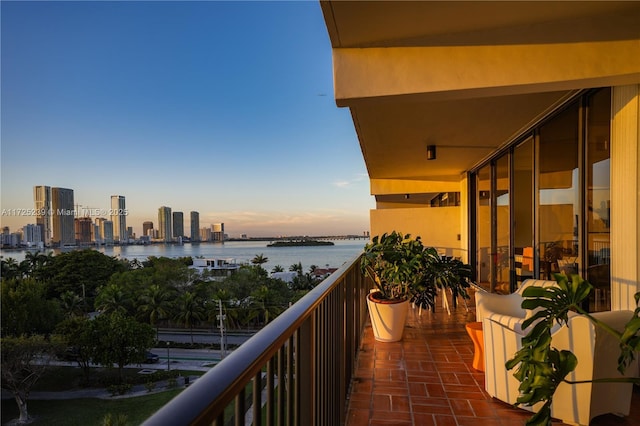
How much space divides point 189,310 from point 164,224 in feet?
→ 36.9

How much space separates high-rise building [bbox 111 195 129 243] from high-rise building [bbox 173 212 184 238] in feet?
12.1

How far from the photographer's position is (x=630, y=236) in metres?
2.55

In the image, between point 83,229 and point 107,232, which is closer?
point 83,229

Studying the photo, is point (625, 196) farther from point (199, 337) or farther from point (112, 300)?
point (112, 300)

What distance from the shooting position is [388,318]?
12.3 ft

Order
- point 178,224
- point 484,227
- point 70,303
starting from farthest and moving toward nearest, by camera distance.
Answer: point 70,303
point 178,224
point 484,227

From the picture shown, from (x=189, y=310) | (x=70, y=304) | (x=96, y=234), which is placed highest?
(x=96, y=234)

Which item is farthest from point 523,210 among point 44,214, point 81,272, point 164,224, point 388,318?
point 81,272

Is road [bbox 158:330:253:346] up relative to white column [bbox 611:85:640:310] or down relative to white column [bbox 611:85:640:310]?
down

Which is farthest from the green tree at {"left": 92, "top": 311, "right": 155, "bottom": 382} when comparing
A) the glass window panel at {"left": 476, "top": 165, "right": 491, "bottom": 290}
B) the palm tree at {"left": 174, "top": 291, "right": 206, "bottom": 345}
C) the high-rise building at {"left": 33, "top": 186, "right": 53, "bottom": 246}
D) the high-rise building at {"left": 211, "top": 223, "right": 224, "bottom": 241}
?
the glass window panel at {"left": 476, "top": 165, "right": 491, "bottom": 290}

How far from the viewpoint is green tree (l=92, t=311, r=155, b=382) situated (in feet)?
84.0

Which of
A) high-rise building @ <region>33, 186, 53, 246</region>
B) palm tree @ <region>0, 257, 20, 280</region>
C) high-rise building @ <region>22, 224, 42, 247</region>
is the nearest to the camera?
high-rise building @ <region>22, 224, 42, 247</region>

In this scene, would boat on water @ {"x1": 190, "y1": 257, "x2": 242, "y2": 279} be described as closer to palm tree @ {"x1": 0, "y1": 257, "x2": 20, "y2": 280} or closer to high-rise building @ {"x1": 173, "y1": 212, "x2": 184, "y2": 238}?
high-rise building @ {"x1": 173, "y1": 212, "x2": 184, "y2": 238}

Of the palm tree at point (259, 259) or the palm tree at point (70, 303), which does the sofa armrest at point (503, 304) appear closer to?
the palm tree at point (70, 303)
